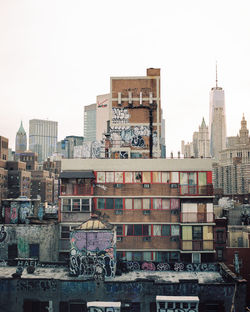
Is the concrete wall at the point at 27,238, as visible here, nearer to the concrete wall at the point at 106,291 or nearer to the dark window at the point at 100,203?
the dark window at the point at 100,203

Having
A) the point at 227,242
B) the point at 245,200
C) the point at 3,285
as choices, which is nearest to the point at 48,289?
the point at 3,285

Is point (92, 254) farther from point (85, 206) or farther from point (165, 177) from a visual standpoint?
point (165, 177)

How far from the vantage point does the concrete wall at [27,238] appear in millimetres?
43844

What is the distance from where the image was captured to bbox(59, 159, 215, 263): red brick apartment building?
45.5m

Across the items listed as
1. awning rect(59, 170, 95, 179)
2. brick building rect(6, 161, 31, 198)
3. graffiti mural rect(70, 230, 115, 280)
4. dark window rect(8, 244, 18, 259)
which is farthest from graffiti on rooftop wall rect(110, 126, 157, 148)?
brick building rect(6, 161, 31, 198)

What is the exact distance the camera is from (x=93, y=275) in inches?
1484

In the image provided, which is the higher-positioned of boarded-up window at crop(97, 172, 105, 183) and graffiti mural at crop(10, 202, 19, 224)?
boarded-up window at crop(97, 172, 105, 183)

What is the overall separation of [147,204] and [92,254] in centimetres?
1072

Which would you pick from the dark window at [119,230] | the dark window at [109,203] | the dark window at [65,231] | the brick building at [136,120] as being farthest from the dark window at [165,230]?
the brick building at [136,120]

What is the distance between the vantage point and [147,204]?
153 ft

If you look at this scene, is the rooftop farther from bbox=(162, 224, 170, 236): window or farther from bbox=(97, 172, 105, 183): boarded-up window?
bbox=(97, 172, 105, 183): boarded-up window

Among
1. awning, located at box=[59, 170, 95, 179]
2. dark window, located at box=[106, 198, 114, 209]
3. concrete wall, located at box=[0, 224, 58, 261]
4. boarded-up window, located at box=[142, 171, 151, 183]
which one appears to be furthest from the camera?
boarded-up window, located at box=[142, 171, 151, 183]

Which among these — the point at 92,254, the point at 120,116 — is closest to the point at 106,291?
the point at 92,254

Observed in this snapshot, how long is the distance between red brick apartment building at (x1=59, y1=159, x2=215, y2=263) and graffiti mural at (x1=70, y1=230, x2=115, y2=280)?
23.9 feet
